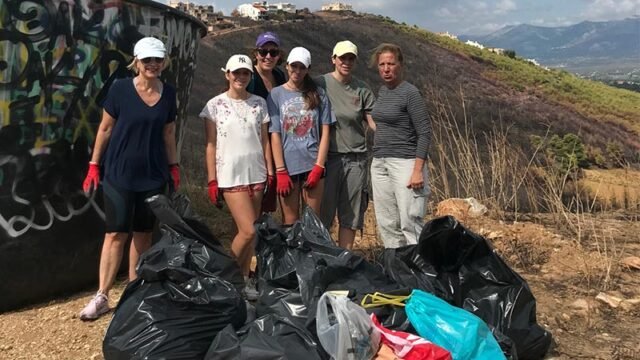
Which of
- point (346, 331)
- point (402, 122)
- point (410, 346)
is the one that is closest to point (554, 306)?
point (402, 122)

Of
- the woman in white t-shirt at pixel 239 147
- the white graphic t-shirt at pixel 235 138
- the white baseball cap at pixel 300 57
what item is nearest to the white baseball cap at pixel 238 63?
the woman in white t-shirt at pixel 239 147

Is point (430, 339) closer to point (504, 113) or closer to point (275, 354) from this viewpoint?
point (275, 354)

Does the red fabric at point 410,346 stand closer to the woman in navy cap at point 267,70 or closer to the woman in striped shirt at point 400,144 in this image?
the woman in striped shirt at point 400,144

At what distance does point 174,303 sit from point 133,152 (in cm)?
97

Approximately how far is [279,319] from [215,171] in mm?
1234

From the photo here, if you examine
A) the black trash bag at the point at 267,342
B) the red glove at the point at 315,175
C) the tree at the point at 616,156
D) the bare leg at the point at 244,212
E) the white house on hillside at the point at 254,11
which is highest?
the white house on hillside at the point at 254,11

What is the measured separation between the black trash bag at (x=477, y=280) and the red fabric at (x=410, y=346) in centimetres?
60

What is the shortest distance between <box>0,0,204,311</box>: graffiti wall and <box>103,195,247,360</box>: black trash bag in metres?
0.97

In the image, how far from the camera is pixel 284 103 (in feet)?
11.9

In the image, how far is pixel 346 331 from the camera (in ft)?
7.93

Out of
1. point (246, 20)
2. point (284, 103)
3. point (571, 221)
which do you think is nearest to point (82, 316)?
point (284, 103)

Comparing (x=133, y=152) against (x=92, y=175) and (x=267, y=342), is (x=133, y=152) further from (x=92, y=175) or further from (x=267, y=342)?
(x=267, y=342)

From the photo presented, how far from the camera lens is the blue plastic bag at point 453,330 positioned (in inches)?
→ 101

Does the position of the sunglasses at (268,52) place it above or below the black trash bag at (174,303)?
above
